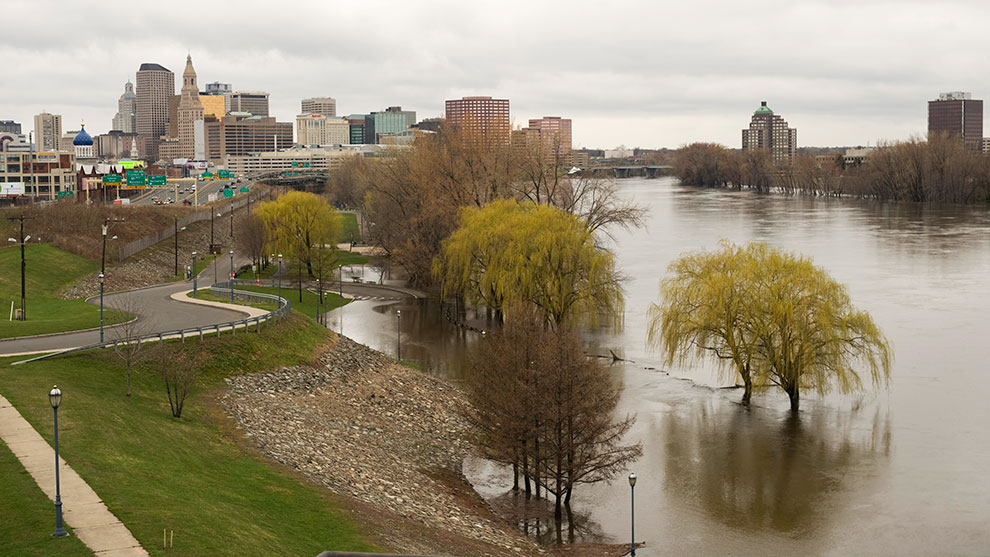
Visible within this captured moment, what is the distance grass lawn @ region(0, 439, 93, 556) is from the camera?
1891 cm

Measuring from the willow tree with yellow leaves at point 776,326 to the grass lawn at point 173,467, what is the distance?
17979 millimetres

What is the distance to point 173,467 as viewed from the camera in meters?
25.9

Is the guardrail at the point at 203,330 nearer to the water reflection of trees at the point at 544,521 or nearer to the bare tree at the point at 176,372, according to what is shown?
the bare tree at the point at 176,372

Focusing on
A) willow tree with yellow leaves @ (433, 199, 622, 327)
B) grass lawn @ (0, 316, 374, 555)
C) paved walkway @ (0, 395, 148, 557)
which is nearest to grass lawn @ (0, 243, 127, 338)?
grass lawn @ (0, 316, 374, 555)

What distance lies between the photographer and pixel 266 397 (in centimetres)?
3634

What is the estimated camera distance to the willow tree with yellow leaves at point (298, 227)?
76.2 m

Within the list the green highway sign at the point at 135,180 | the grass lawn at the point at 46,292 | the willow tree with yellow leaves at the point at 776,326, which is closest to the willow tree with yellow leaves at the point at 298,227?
the grass lawn at the point at 46,292

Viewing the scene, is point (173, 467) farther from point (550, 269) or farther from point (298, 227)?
point (298, 227)

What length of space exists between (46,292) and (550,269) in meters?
28.0

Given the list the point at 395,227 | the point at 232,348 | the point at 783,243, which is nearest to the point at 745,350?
the point at 232,348

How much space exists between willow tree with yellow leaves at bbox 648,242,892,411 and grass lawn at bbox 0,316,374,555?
17979 mm

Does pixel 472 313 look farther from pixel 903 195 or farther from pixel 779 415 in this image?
pixel 903 195

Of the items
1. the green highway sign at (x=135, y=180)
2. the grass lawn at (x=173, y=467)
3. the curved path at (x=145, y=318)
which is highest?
the green highway sign at (x=135, y=180)

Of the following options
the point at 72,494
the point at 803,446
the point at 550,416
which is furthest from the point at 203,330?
the point at 803,446
